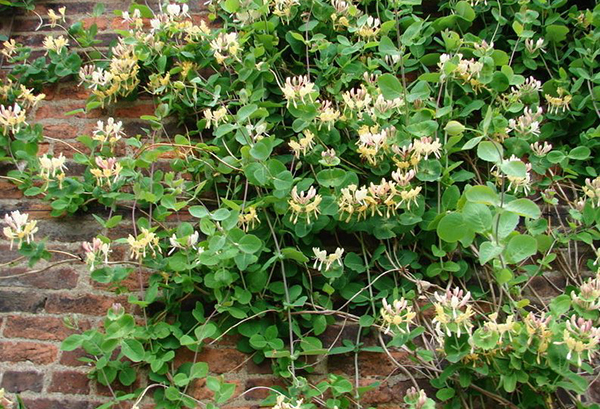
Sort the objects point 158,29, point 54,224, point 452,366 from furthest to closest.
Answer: point 158,29, point 54,224, point 452,366

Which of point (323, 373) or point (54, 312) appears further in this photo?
point (54, 312)

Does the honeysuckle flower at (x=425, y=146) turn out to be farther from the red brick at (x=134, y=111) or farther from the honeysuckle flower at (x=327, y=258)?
the red brick at (x=134, y=111)

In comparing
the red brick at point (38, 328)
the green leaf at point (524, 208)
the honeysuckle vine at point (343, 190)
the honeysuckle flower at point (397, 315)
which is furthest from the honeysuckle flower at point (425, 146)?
the red brick at point (38, 328)

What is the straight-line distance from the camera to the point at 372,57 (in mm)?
2287

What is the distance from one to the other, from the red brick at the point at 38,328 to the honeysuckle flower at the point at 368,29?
1293 millimetres

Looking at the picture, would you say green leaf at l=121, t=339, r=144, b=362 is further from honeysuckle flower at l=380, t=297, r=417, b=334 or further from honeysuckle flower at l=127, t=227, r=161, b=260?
honeysuckle flower at l=380, t=297, r=417, b=334

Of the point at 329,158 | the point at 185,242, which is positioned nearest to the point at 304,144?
the point at 329,158

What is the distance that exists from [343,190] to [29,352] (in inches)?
41.2

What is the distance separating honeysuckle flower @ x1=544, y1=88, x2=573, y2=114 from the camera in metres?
2.18

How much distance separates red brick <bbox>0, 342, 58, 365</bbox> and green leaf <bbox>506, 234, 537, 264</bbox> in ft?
4.34

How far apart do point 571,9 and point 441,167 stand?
938 millimetres

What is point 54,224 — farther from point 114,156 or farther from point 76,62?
point 76,62

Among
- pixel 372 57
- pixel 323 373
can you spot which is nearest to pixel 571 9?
pixel 372 57

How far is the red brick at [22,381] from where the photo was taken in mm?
1896
